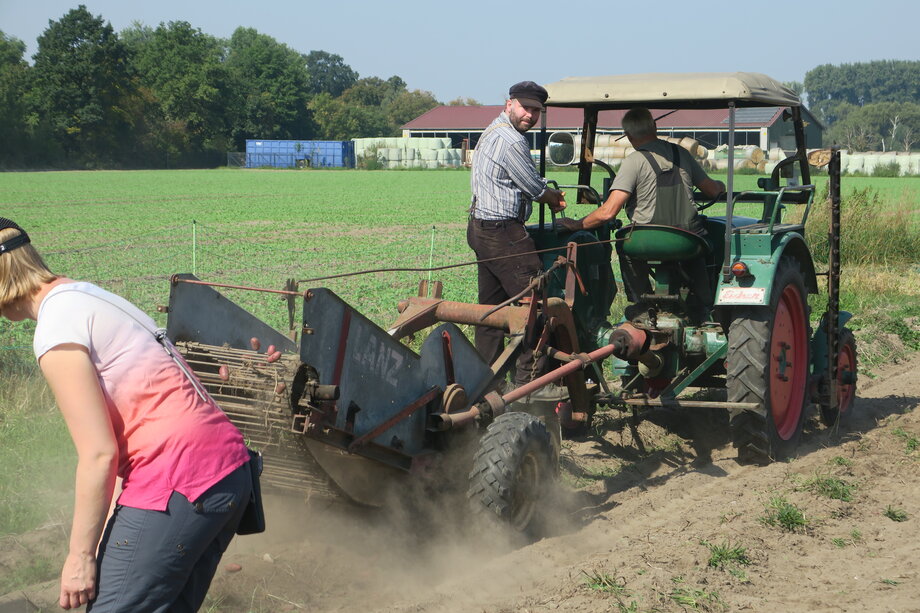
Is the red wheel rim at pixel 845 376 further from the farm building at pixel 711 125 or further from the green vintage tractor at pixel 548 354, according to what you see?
the farm building at pixel 711 125

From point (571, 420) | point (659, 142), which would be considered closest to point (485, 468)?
point (571, 420)

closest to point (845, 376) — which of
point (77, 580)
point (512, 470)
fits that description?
point (512, 470)

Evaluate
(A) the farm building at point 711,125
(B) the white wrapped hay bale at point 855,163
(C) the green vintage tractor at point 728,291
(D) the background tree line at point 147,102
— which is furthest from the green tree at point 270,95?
(C) the green vintage tractor at point 728,291

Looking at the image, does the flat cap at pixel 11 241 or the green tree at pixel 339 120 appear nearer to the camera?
the flat cap at pixel 11 241

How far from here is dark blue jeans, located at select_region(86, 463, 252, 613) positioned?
8.24ft

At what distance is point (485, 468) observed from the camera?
181 inches

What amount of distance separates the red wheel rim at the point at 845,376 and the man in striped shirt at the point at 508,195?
8.41 feet

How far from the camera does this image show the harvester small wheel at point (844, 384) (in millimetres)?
6992

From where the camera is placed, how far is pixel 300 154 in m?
75.0

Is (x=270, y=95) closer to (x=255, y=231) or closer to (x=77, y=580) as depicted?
(x=255, y=231)

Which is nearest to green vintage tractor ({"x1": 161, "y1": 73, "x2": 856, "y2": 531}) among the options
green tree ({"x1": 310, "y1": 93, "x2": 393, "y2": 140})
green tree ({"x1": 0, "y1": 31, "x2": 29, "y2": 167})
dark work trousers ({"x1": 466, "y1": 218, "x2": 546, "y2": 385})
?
dark work trousers ({"x1": 466, "y1": 218, "x2": 546, "y2": 385})

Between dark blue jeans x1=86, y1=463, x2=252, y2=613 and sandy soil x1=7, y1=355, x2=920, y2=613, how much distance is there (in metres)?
1.56

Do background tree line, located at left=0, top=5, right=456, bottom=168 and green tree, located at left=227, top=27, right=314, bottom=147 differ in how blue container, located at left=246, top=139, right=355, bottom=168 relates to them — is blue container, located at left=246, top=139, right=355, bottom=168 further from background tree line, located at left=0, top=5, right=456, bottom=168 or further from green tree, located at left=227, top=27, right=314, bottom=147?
green tree, located at left=227, top=27, right=314, bottom=147

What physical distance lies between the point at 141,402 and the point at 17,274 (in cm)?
44
